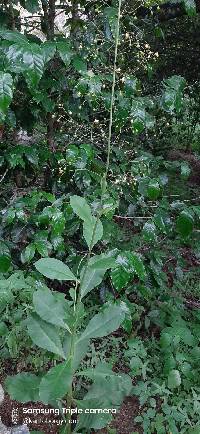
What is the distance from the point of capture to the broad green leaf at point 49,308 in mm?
1726

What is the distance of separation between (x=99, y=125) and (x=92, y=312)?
4.35 feet

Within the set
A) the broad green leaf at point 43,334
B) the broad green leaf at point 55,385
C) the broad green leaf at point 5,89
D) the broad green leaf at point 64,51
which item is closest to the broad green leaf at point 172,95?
the broad green leaf at point 64,51

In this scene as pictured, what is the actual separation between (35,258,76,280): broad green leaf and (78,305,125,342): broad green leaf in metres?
0.35

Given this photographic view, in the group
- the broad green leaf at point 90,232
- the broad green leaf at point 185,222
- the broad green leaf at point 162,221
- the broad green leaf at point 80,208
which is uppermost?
the broad green leaf at point 80,208

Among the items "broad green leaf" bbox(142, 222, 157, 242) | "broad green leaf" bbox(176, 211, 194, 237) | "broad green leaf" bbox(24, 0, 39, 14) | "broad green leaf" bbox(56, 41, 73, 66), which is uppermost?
"broad green leaf" bbox(24, 0, 39, 14)

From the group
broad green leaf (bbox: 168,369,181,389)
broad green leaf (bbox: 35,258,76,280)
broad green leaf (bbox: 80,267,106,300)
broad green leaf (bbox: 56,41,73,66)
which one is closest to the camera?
broad green leaf (bbox: 35,258,76,280)

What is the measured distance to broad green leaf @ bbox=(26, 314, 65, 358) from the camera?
69.5 inches

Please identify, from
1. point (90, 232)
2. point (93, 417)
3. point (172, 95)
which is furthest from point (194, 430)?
point (172, 95)

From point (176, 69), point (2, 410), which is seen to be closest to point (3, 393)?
point (2, 410)

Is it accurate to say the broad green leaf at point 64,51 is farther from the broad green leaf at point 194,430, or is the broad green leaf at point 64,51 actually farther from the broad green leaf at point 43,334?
the broad green leaf at point 194,430

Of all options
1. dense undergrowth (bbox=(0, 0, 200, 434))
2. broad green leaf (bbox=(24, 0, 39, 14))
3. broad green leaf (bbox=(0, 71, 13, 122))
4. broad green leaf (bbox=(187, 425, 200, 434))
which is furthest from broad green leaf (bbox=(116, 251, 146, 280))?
broad green leaf (bbox=(24, 0, 39, 14))

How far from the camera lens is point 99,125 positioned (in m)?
2.78

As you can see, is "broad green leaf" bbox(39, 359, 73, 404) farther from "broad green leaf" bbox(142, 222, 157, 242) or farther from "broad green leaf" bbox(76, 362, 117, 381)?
"broad green leaf" bbox(142, 222, 157, 242)

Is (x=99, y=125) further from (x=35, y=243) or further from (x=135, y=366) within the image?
(x=135, y=366)
